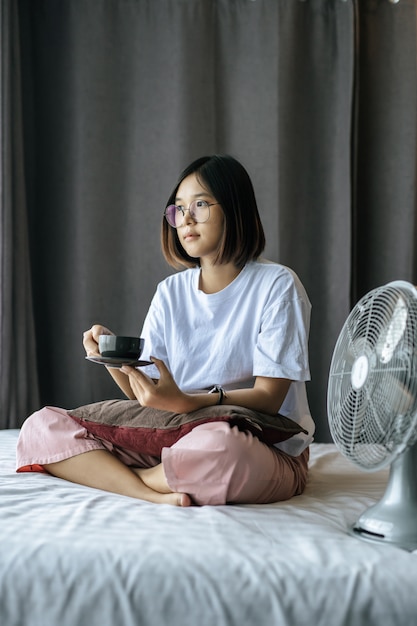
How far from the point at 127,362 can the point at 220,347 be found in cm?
38

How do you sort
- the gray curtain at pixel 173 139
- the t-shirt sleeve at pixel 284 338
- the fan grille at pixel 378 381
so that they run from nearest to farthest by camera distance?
the fan grille at pixel 378 381 → the t-shirt sleeve at pixel 284 338 → the gray curtain at pixel 173 139

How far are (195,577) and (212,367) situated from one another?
0.75 m

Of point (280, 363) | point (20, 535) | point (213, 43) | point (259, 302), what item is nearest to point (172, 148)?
point (213, 43)

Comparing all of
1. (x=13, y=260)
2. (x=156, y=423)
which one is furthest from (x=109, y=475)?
(x=13, y=260)

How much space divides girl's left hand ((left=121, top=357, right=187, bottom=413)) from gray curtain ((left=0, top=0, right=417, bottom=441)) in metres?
1.35

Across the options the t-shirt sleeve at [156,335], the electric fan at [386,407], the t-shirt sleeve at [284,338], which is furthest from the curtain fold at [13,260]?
the electric fan at [386,407]

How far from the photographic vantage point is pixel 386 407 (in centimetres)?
120

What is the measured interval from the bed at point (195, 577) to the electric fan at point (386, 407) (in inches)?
2.7

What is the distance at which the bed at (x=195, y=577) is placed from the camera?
3.42 feet

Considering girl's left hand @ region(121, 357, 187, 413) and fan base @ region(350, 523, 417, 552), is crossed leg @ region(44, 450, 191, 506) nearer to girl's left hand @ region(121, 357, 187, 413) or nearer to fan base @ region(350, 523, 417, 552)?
girl's left hand @ region(121, 357, 187, 413)

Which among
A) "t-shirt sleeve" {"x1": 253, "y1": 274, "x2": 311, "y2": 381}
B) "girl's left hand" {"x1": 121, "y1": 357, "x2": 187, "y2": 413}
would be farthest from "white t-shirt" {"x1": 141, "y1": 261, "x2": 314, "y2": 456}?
"girl's left hand" {"x1": 121, "y1": 357, "x2": 187, "y2": 413}

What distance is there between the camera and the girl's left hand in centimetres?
146

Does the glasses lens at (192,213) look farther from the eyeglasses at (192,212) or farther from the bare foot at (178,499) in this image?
the bare foot at (178,499)

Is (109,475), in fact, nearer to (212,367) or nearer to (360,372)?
(212,367)
